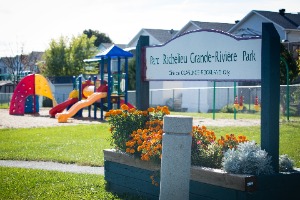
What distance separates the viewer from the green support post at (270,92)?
629 cm

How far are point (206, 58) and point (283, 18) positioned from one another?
119 feet

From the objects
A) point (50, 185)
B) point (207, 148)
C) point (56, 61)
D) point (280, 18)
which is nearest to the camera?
point (207, 148)

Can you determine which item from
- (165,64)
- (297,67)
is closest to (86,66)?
(297,67)

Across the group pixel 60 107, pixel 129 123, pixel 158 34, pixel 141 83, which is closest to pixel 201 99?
pixel 158 34

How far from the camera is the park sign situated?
6.84 meters

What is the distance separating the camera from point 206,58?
7.51m

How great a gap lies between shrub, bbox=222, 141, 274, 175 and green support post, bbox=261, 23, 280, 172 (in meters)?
0.20

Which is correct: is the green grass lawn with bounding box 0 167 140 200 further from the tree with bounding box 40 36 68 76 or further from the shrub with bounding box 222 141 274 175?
the tree with bounding box 40 36 68 76

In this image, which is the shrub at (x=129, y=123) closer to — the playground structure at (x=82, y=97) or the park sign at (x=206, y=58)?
the park sign at (x=206, y=58)

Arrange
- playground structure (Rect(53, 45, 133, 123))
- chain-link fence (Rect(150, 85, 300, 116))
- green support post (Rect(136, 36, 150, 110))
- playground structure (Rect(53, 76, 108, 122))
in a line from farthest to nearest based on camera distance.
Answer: chain-link fence (Rect(150, 85, 300, 116)) → playground structure (Rect(53, 76, 108, 122)) → playground structure (Rect(53, 45, 133, 123)) → green support post (Rect(136, 36, 150, 110))

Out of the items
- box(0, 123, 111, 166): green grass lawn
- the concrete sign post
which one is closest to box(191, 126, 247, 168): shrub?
the concrete sign post

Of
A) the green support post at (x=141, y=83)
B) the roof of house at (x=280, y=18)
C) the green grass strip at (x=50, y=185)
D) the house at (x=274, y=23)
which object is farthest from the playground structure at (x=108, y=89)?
the roof of house at (x=280, y=18)

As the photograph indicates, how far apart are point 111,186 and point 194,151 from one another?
6.04ft

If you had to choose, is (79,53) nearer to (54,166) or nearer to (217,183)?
(54,166)
